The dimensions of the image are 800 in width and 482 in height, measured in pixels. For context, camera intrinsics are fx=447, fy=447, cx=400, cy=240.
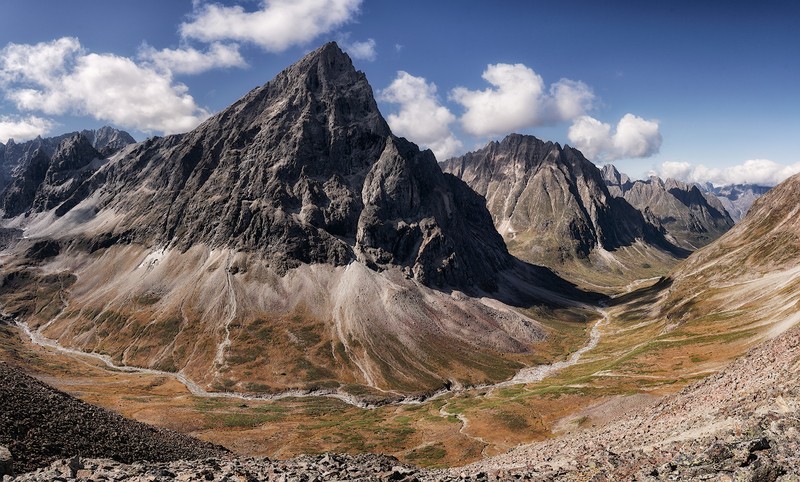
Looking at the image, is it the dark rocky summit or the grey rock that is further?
the dark rocky summit

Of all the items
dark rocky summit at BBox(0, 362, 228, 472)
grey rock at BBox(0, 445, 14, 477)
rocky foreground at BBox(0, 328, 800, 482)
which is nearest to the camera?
rocky foreground at BBox(0, 328, 800, 482)

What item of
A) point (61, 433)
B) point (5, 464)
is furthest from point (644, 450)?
point (61, 433)

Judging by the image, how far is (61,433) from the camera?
48.7 metres

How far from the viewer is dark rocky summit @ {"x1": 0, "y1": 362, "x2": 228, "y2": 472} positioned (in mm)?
43906

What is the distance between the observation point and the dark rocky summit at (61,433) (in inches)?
1729

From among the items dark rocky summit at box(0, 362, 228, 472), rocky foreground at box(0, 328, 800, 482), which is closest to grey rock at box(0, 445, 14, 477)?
rocky foreground at box(0, 328, 800, 482)

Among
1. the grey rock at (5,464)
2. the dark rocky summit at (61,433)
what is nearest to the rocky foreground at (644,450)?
the dark rocky summit at (61,433)

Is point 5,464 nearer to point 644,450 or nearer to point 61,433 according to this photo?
point 61,433

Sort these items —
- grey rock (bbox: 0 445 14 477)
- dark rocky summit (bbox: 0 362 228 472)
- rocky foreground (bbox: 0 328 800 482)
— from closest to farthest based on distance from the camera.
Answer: rocky foreground (bbox: 0 328 800 482) → grey rock (bbox: 0 445 14 477) → dark rocky summit (bbox: 0 362 228 472)

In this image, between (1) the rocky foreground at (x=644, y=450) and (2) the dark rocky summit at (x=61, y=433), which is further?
(2) the dark rocky summit at (x=61, y=433)

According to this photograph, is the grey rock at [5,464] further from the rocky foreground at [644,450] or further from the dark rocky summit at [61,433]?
the dark rocky summit at [61,433]

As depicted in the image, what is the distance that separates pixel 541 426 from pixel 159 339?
6732 inches

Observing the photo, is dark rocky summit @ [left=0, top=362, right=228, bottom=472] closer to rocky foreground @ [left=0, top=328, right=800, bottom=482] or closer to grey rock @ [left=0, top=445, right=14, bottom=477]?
rocky foreground @ [left=0, top=328, right=800, bottom=482]

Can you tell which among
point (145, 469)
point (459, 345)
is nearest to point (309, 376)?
point (459, 345)
